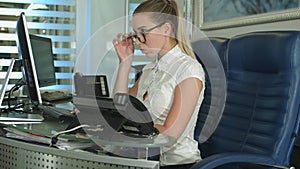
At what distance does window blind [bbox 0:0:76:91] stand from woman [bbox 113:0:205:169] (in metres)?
2.05

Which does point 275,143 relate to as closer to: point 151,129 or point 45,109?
point 151,129

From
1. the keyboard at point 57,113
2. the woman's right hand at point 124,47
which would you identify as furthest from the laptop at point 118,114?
the woman's right hand at point 124,47

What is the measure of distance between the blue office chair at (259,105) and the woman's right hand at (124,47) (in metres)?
0.45

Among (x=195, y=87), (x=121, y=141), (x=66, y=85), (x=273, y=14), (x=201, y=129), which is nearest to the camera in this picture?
(x=121, y=141)

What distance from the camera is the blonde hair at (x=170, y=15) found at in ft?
4.59

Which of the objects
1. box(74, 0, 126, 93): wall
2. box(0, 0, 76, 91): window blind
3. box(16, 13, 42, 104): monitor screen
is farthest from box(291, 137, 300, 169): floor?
box(0, 0, 76, 91): window blind

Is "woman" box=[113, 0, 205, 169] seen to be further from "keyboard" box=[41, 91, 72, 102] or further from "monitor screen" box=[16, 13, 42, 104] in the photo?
"keyboard" box=[41, 91, 72, 102]

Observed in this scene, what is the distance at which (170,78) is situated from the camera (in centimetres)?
138

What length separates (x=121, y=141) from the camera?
941 millimetres

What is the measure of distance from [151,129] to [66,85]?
2554 mm

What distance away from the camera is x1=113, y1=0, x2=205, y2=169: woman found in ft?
4.01

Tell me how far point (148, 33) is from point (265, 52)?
0.48 m

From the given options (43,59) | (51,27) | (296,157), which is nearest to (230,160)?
(296,157)

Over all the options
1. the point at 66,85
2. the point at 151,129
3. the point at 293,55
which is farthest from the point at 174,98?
the point at 66,85
